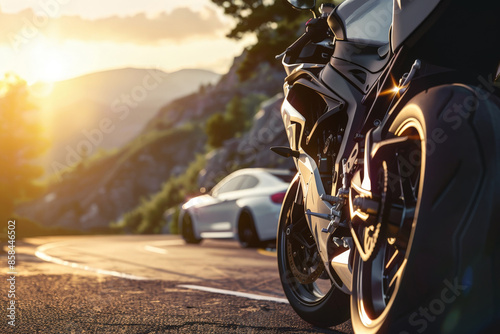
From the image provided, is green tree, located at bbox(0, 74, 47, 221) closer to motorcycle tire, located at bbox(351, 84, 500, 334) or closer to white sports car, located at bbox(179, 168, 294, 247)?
white sports car, located at bbox(179, 168, 294, 247)

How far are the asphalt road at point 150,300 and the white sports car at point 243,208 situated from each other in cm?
346

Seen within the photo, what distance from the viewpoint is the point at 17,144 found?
65.8 meters

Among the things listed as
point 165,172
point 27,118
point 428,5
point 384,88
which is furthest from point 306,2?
point 165,172

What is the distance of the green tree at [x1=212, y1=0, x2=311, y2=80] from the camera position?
2652cm

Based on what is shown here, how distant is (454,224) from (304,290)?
220 cm

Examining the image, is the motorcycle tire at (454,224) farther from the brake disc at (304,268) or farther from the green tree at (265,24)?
the green tree at (265,24)

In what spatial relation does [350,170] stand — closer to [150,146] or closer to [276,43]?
[276,43]

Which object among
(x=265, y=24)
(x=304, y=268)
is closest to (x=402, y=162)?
(x=304, y=268)

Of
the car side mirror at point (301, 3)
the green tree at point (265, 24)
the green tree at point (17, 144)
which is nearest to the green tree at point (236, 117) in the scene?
the green tree at point (17, 144)

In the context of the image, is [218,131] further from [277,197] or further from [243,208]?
[277,197]

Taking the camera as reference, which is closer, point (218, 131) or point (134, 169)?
point (218, 131)

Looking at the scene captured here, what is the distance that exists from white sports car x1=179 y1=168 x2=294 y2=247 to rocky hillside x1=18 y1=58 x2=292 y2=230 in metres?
90.2

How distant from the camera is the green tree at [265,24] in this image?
87.0 ft

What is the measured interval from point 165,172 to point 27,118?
7051 cm
